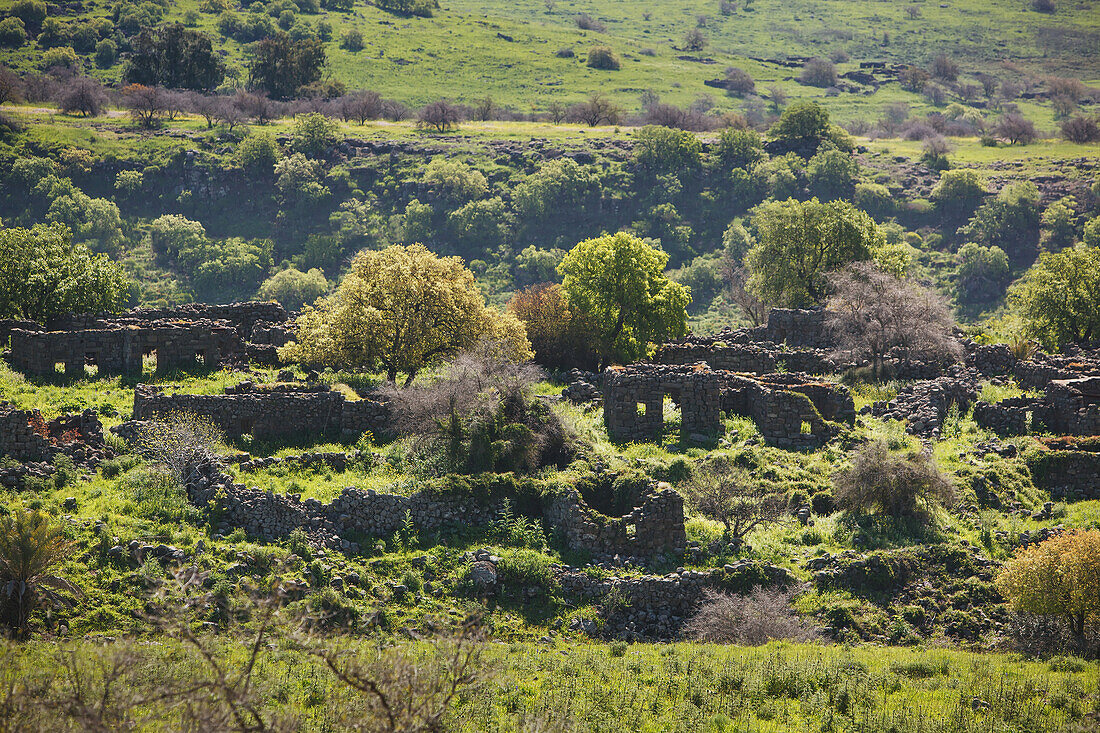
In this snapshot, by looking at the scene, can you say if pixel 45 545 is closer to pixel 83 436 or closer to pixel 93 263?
pixel 83 436

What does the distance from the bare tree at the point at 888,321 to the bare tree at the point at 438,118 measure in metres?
99.3

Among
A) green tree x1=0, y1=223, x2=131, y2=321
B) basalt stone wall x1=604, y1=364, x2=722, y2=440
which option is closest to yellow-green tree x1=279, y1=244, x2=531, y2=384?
basalt stone wall x1=604, y1=364, x2=722, y2=440

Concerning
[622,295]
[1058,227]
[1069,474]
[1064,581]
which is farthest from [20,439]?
[1058,227]

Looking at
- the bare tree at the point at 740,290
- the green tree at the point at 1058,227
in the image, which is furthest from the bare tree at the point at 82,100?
the green tree at the point at 1058,227

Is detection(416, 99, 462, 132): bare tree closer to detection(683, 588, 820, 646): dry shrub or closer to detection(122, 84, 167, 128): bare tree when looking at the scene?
detection(122, 84, 167, 128): bare tree

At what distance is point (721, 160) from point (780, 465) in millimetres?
104113

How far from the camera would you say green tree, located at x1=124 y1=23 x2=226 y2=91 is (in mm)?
152750

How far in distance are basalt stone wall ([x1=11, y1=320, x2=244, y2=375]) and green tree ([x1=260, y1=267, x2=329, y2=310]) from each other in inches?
2414

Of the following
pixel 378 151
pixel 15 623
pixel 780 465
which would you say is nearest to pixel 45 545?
pixel 15 623

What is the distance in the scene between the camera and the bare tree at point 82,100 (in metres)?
137

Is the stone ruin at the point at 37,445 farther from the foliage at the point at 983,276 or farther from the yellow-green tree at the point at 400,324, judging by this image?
the foliage at the point at 983,276

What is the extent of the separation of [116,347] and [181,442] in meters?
10.4

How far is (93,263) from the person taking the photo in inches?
1925

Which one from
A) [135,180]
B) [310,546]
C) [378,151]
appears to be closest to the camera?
[310,546]
